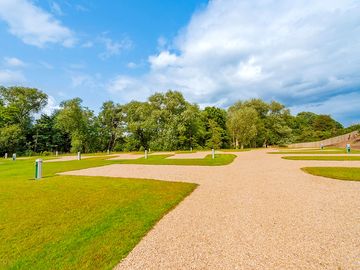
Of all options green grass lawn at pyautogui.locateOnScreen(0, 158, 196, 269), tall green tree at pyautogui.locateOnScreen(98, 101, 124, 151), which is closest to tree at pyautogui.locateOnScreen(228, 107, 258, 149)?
tall green tree at pyautogui.locateOnScreen(98, 101, 124, 151)

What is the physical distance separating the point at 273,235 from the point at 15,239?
4.72 meters

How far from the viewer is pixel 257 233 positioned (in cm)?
393

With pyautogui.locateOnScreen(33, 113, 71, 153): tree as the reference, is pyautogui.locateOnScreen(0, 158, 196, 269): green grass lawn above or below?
below

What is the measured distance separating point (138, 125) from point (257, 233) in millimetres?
46043

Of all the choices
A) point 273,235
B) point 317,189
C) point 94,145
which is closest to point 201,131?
point 94,145

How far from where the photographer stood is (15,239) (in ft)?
12.3

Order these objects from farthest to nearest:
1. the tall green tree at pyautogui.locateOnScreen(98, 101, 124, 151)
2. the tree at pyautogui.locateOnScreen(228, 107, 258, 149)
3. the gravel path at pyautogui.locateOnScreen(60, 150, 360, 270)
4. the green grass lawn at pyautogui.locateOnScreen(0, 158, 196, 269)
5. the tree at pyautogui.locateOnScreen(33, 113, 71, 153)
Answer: the tall green tree at pyautogui.locateOnScreen(98, 101, 124, 151) → the tree at pyautogui.locateOnScreen(33, 113, 71, 153) → the tree at pyautogui.locateOnScreen(228, 107, 258, 149) → the green grass lawn at pyautogui.locateOnScreen(0, 158, 196, 269) → the gravel path at pyautogui.locateOnScreen(60, 150, 360, 270)

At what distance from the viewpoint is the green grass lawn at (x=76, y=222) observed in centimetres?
319

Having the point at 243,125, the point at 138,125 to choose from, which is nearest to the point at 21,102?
the point at 138,125

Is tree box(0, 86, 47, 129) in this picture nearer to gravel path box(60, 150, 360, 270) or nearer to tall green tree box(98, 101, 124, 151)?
tall green tree box(98, 101, 124, 151)

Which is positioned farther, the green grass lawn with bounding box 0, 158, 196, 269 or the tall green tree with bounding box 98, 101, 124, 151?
the tall green tree with bounding box 98, 101, 124, 151

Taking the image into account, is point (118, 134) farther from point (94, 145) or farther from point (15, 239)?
point (15, 239)

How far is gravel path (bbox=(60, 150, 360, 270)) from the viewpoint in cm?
304

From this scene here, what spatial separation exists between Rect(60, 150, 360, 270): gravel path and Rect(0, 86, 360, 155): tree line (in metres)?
38.1
